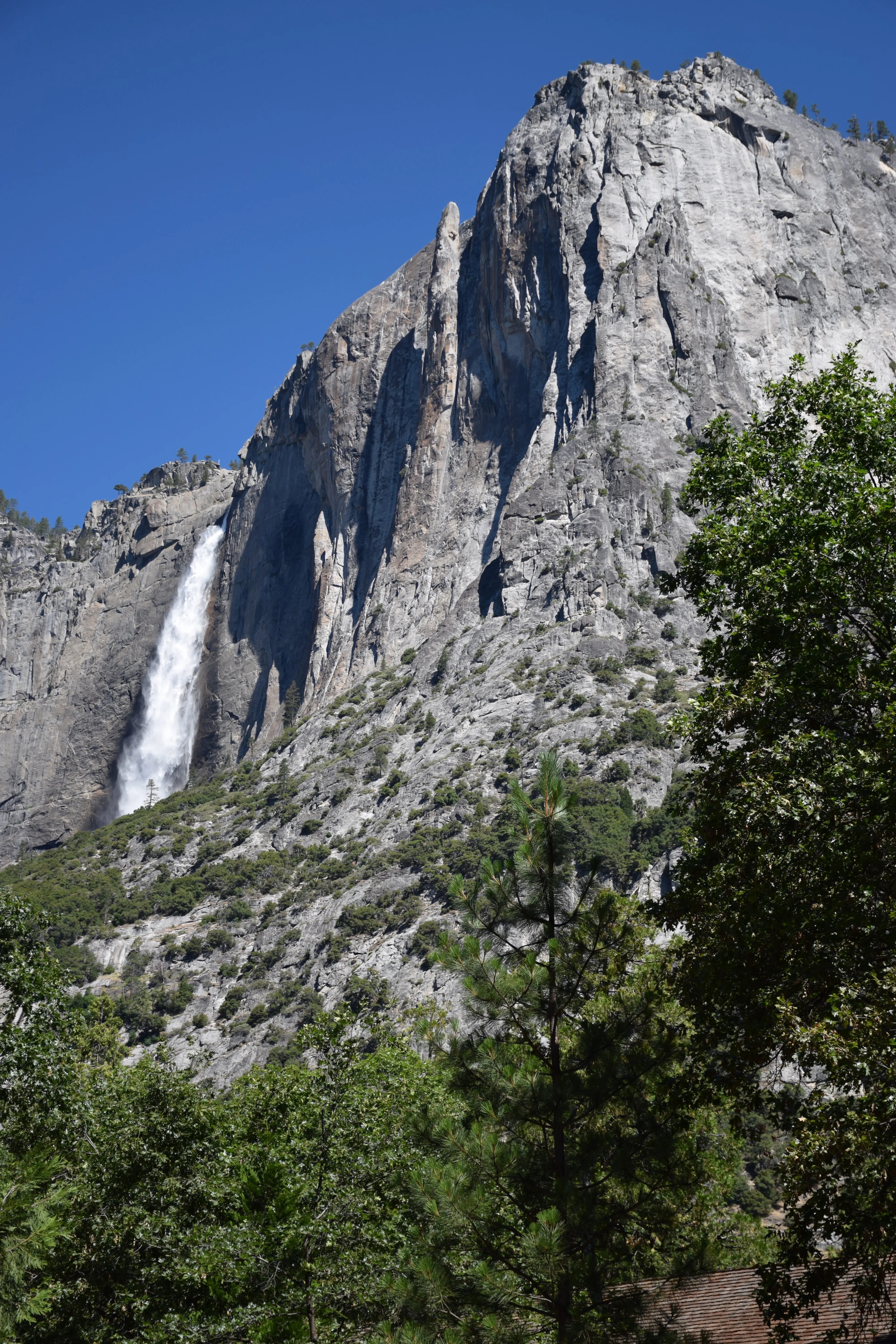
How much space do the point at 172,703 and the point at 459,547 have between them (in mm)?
43369

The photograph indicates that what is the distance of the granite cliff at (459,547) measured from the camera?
77688 millimetres

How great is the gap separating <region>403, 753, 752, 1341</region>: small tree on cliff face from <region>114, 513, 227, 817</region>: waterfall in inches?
4460

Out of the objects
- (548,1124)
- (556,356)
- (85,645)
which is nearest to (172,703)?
(85,645)

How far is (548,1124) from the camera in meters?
13.2

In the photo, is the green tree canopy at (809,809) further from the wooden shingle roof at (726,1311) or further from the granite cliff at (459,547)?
the granite cliff at (459,547)

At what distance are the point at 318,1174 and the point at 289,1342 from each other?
249cm

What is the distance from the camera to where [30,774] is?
13275 cm

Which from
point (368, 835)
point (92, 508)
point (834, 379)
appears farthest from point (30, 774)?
point (834, 379)

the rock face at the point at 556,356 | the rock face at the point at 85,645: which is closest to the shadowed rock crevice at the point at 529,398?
the rock face at the point at 556,356

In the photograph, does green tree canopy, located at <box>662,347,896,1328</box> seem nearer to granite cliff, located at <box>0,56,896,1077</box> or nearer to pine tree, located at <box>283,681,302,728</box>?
granite cliff, located at <box>0,56,896,1077</box>

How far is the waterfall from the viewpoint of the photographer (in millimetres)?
127375

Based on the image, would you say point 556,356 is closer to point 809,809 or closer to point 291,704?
point 291,704

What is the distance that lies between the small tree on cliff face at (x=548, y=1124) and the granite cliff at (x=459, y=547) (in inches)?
1947

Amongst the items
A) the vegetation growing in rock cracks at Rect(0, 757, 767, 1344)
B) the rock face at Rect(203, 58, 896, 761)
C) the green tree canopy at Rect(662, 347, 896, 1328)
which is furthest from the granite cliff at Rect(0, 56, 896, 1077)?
the green tree canopy at Rect(662, 347, 896, 1328)
